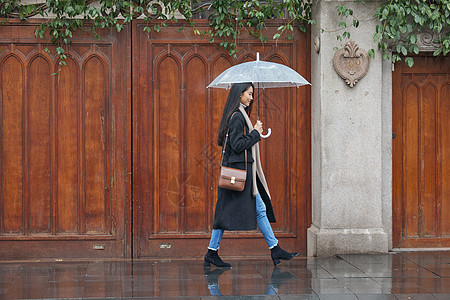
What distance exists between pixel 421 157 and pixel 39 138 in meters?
5.16

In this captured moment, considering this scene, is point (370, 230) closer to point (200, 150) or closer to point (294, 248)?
point (294, 248)

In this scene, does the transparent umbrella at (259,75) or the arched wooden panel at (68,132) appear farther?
the arched wooden panel at (68,132)

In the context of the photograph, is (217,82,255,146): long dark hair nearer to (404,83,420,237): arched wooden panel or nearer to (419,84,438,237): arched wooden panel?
(404,83,420,237): arched wooden panel

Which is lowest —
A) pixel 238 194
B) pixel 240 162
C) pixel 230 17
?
pixel 238 194

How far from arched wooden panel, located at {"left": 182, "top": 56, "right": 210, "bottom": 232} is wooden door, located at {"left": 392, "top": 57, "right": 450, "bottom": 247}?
2.60m

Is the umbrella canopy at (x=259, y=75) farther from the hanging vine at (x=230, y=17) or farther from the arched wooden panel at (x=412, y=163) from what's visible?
the arched wooden panel at (x=412, y=163)

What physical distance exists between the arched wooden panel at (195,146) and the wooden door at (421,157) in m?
2.60

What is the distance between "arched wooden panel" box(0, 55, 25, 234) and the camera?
29.8 ft

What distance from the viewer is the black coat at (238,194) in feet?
24.8

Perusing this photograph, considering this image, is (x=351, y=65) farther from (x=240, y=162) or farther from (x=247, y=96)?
(x=240, y=162)

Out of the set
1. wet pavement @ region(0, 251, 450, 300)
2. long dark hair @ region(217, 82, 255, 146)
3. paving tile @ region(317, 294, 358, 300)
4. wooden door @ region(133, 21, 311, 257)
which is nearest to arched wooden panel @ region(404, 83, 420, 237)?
wet pavement @ region(0, 251, 450, 300)

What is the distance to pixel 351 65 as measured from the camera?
8914 mm

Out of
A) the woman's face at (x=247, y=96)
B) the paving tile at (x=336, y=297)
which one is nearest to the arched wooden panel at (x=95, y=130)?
the woman's face at (x=247, y=96)

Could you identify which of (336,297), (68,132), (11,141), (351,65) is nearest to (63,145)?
(68,132)
